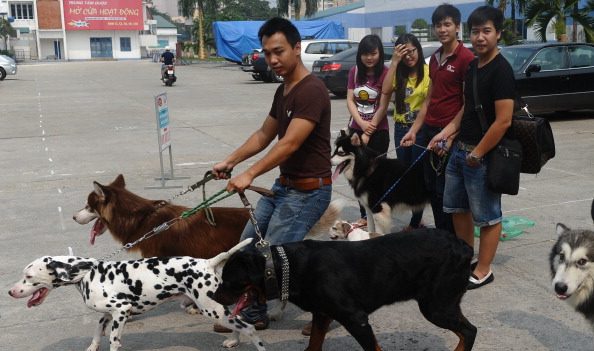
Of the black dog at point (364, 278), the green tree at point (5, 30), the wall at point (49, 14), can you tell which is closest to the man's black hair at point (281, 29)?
the black dog at point (364, 278)

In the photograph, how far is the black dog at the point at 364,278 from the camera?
3346 millimetres

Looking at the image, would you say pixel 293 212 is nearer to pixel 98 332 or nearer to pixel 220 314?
pixel 220 314

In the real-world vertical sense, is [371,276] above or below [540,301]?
above

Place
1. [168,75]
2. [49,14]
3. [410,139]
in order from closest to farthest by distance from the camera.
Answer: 1. [410,139]
2. [168,75]
3. [49,14]

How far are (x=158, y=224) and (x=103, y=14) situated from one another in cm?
9444

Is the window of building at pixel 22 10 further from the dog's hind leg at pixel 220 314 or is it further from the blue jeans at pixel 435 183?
the dog's hind leg at pixel 220 314

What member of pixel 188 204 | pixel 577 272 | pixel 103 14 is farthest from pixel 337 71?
pixel 103 14

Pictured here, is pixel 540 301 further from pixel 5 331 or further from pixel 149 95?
pixel 149 95

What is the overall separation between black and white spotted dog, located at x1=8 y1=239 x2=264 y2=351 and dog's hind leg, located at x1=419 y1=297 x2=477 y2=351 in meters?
1.04

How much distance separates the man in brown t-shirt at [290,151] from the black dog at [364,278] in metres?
0.42

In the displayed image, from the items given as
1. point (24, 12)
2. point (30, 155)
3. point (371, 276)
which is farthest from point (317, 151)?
point (24, 12)

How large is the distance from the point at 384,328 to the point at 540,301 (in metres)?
1.27

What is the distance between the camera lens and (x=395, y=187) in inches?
234

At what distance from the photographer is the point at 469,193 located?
4.62m
